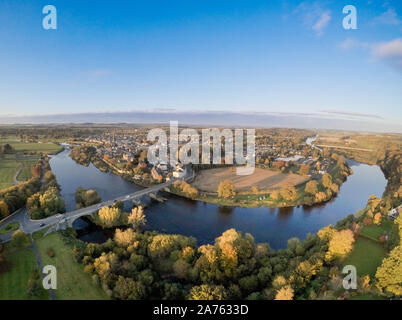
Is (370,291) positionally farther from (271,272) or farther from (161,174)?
(161,174)

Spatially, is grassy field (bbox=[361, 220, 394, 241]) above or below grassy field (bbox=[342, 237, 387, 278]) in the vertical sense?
above

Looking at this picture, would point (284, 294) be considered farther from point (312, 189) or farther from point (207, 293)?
point (312, 189)

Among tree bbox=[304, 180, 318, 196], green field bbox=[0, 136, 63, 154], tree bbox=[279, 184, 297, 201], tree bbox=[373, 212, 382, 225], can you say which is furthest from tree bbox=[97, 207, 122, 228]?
green field bbox=[0, 136, 63, 154]

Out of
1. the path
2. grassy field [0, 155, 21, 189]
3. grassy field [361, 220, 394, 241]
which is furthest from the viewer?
grassy field [0, 155, 21, 189]

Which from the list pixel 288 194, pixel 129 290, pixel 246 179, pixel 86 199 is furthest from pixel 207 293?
pixel 246 179

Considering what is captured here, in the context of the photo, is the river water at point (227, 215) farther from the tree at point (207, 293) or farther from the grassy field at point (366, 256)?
the tree at point (207, 293)

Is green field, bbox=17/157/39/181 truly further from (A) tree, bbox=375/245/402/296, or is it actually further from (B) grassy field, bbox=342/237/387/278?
(A) tree, bbox=375/245/402/296
